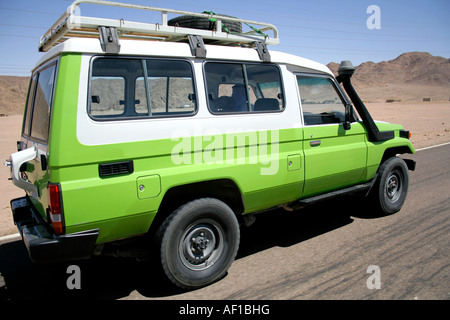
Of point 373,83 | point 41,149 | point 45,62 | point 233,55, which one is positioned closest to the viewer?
point 41,149

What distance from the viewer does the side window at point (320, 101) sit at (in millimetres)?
4684

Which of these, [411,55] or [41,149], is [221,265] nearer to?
[41,149]

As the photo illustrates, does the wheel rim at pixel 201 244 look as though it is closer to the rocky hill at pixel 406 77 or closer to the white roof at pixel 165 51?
the white roof at pixel 165 51

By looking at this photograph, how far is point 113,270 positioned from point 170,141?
177cm

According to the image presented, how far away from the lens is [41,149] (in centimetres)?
338

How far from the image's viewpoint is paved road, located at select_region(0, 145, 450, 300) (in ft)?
12.0

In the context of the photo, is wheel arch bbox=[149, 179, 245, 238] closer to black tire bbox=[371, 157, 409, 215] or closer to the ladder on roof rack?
the ladder on roof rack

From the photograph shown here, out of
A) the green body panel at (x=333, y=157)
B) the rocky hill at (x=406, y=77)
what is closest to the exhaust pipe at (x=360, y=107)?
the green body panel at (x=333, y=157)

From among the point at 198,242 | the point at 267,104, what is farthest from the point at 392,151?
the point at 198,242

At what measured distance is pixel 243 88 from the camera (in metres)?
4.20

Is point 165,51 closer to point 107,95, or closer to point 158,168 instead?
point 107,95
